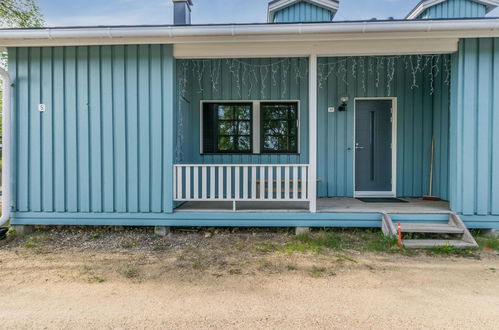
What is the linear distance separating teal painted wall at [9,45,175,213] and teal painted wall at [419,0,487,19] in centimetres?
578

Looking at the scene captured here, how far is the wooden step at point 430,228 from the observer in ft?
10.8

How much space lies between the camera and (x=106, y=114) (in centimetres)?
370

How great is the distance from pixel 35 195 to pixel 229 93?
129 inches

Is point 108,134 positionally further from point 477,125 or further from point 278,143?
point 477,125

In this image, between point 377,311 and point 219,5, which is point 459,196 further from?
point 219,5

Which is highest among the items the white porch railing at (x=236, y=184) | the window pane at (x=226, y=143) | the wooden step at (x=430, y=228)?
the window pane at (x=226, y=143)

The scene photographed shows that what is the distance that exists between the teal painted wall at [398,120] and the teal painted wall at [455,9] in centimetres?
190

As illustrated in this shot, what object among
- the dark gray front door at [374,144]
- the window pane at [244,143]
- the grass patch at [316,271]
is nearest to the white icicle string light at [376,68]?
the dark gray front door at [374,144]

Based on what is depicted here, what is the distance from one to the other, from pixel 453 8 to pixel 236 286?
23.2ft

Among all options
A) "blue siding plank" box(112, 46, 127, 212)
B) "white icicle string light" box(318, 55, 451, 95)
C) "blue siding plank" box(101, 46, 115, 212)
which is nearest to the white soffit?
"blue siding plank" box(112, 46, 127, 212)

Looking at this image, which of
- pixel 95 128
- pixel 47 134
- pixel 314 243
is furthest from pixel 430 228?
pixel 47 134

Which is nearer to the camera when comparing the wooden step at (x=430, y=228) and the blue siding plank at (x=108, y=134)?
the wooden step at (x=430, y=228)

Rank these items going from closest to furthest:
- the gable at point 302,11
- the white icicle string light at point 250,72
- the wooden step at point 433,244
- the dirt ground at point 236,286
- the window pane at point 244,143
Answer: the dirt ground at point 236,286
the wooden step at point 433,244
the white icicle string light at point 250,72
the window pane at point 244,143
the gable at point 302,11

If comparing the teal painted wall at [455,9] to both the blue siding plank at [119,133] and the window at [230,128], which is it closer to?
the window at [230,128]
